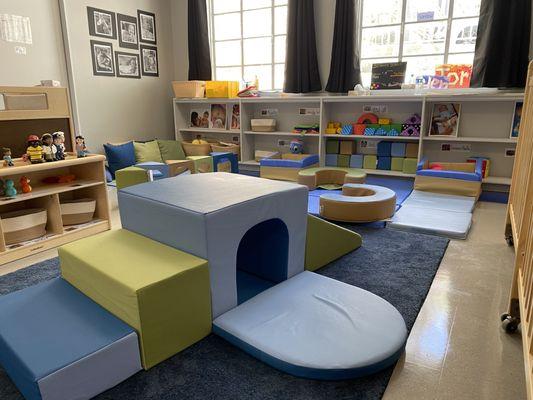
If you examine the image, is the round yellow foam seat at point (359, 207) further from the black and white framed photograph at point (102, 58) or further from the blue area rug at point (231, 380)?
the black and white framed photograph at point (102, 58)

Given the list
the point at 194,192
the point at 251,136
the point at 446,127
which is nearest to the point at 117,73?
the point at 251,136

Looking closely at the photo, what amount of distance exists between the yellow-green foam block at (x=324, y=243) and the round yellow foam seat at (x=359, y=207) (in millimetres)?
492

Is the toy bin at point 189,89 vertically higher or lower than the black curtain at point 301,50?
lower

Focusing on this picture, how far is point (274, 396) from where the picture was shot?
157cm

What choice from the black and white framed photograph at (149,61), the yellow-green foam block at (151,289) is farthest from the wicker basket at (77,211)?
the black and white framed photograph at (149,61)

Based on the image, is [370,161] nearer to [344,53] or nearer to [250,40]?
[344,53]

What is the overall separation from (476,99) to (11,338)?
443cm

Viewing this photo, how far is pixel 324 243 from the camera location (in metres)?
2.68

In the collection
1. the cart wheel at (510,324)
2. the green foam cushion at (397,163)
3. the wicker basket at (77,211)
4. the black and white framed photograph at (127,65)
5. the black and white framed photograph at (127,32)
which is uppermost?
the black and white framed photograph at (127,32)

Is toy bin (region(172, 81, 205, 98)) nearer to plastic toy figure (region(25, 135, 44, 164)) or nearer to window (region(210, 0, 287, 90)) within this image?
window (region(210, 0, 287, 90))

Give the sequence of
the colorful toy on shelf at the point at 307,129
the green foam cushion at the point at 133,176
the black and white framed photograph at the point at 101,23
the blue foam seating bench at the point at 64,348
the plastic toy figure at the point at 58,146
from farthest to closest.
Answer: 1. the colorful toy on shelf at the point at 307,129
2. the black and white framed photograph at the point at 101,23
3. the green foam cushion at the point at 133,176
4. the plastic toy figure at the point at 58,146
5. the blue foam seating bench at the point at 64,348

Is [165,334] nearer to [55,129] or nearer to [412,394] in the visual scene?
[412,394]

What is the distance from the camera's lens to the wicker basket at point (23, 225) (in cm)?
294

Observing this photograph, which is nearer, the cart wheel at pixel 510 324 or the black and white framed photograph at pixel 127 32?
the cart wheel at pixel 510 324
